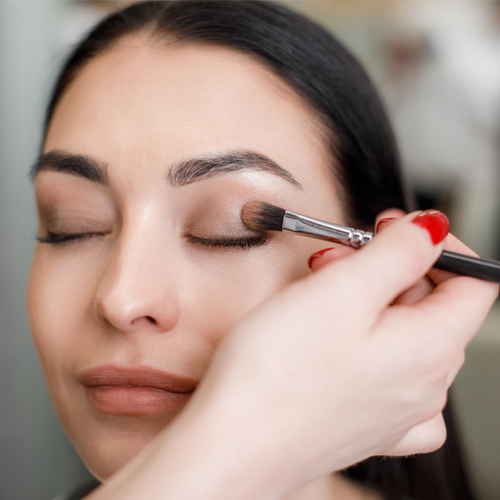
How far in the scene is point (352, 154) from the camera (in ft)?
2.52

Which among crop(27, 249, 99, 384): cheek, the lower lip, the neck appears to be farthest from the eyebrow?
the neck

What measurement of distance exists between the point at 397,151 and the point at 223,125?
432mm

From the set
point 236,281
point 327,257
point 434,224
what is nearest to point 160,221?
point 236,281

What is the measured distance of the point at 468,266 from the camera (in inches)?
18.5

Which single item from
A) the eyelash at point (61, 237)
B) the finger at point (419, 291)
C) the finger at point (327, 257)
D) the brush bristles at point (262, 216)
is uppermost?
the eyelash at point (61, 237)

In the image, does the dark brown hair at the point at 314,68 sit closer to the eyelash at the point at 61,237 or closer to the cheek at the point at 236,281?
the cheek at the point at 236,281

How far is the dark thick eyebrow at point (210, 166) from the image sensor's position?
59 centimetres

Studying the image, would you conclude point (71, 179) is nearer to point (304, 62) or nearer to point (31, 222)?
point (304, 62)

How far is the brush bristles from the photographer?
0.58m

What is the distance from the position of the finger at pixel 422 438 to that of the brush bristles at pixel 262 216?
0.27 m

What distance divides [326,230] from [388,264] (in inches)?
6.3

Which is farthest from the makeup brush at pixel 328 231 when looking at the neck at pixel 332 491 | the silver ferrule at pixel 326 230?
the neck at pixel 332 491

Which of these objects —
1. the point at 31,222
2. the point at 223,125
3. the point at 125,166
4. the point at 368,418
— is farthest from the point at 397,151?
the point at 31,222

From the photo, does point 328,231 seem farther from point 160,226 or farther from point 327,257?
point 160,226
